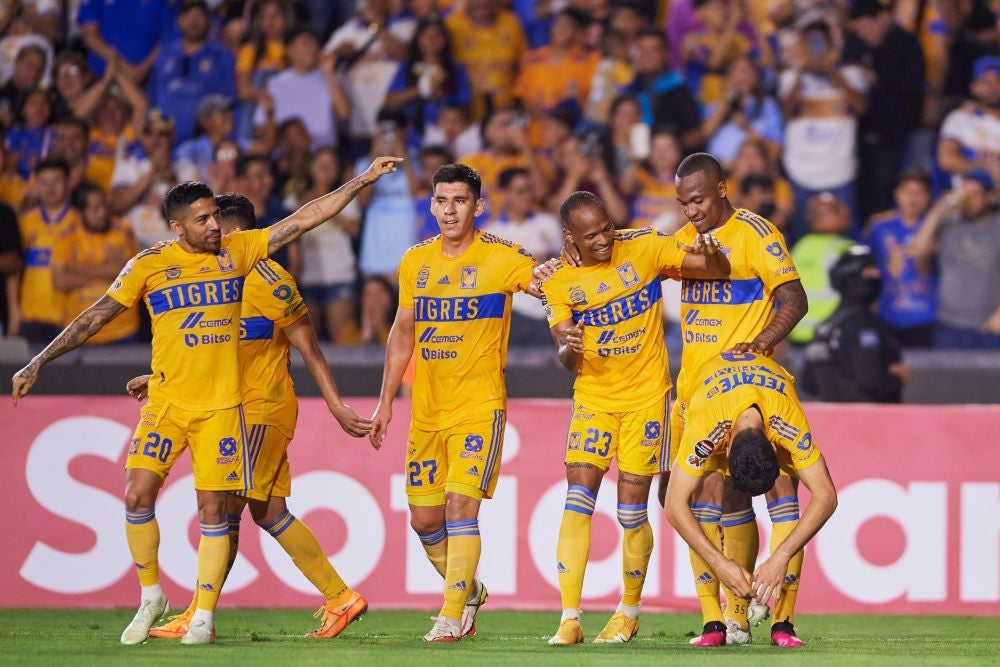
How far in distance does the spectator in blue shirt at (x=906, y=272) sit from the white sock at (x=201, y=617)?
23.4 ft

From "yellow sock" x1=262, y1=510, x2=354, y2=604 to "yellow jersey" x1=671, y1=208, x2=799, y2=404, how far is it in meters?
2.23

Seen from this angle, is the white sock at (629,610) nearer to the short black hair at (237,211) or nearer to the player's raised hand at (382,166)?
the player's raised hand at (382,166)

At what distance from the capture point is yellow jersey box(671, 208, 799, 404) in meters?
7.69

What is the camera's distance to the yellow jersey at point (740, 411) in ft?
22.7

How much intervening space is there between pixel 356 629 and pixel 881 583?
3582mm

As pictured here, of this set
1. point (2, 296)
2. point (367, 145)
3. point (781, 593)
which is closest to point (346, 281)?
point (367, 145)

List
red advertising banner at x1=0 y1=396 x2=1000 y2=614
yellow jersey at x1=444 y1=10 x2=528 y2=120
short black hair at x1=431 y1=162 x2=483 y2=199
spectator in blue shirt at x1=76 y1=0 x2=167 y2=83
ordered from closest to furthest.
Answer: short black hair at x1=431 y1=162 x2=483 y2=199
red advertising banner at x1=0 y1=396 x2=1000 y2=614
yellow jersey at x1=444 y1=10 x2=528 y2=120
spectator in blue shirt at x1=76 y1=0 x2=167 y2=83

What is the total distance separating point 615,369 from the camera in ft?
25.4

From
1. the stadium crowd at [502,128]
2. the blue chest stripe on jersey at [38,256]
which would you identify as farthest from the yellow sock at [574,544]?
the blue chest stripe on jersey at [38,256]

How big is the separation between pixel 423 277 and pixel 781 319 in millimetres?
1921

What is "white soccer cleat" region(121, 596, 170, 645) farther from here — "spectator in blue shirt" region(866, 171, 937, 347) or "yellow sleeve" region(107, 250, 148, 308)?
"spectator in blue shirt" region(866, 171, 937, 347)

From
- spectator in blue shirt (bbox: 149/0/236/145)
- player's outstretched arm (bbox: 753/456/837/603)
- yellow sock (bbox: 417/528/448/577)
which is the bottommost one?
yellow sock (bbox: 417/528/448/577)

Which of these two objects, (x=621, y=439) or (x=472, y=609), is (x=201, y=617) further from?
(x=621, y=439)

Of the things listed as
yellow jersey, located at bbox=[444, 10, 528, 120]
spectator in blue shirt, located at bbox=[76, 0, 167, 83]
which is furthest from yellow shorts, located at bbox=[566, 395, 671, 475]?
spectator in blue shirt, located at bbox=[76, 0, 167, 83]
